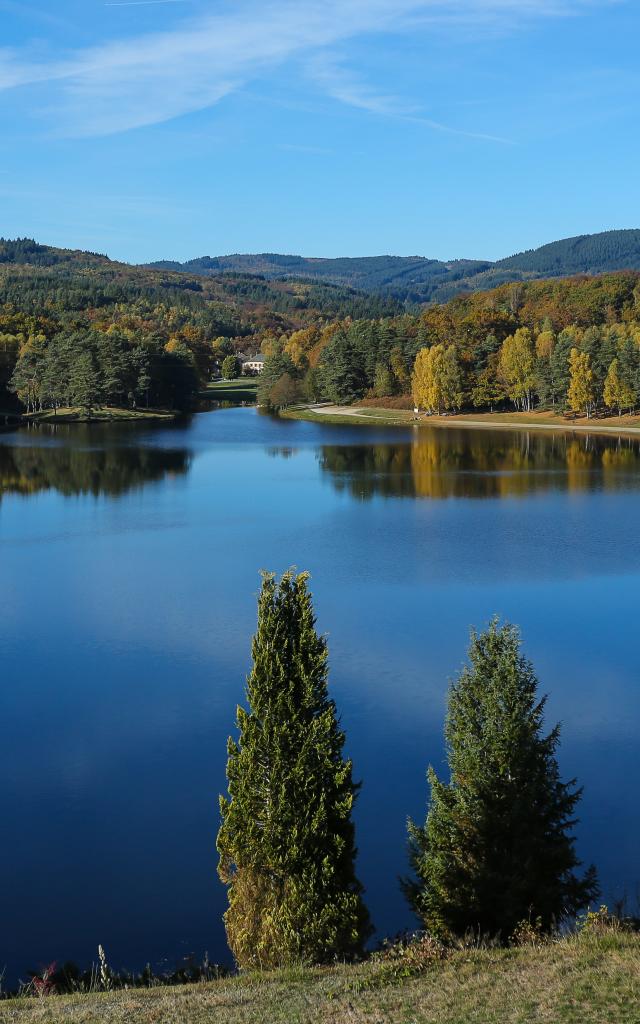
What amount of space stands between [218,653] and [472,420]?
50532mm

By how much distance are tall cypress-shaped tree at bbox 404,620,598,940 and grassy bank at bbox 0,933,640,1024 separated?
89cm

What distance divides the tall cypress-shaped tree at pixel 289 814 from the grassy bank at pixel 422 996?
42cm

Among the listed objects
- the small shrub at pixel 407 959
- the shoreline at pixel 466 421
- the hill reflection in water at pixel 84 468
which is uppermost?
the shoreline at pixel 466 421

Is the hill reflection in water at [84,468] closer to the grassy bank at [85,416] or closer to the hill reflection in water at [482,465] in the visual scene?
the hill reflection in water at [482,465]

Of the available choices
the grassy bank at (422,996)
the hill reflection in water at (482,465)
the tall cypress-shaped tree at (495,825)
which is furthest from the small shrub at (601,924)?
the hill reflection in water at (482,465)

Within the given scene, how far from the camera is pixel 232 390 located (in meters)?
101

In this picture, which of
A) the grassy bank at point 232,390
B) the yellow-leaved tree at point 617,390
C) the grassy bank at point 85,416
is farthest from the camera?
the grassy bank at point 232,390

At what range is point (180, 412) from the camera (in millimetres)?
76562

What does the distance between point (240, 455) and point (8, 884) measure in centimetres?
3987

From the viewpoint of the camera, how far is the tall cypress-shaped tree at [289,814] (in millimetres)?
8227

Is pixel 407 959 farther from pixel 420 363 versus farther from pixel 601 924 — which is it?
pixel 420 363

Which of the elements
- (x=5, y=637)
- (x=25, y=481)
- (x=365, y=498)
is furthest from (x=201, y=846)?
(x=25, y=481)

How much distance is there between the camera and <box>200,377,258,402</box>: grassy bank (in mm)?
93875

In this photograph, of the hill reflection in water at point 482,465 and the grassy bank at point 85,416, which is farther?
the grassy bank at point 85,416
